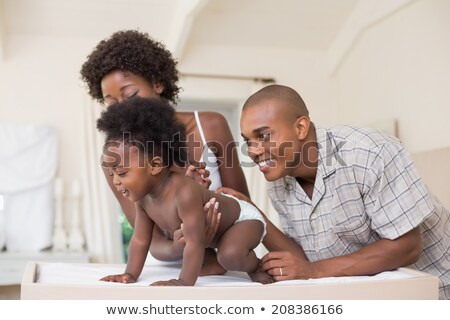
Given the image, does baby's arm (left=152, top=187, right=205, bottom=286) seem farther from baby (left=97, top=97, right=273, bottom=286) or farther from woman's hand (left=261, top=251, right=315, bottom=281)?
woman's hand (left=261, top=251, right=315, bottom=281)

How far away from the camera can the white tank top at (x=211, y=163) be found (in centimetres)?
178

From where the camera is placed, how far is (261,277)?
4.69ft

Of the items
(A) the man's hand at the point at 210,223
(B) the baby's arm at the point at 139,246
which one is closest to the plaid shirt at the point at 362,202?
(A) the man's hand at the point at 210,223

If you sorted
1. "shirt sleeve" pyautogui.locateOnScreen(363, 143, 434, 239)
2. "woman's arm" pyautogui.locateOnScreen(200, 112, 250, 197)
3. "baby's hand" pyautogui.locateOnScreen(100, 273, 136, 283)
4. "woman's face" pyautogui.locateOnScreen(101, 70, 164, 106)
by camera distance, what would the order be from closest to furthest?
"baby's hand" pyautogui.locateOnScreen(100, 273, 136, 283) < "shirt sleeve" pyautogui.locateOnScreen(363, 143, 434, 239) < "woman's face" pyautogui.locateOnScreen(101, 70, 164, 106) < "woman's arm" pyautogui.locateOnScreen(200, 112, 250, 197)

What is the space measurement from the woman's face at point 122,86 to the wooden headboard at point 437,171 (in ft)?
6.67

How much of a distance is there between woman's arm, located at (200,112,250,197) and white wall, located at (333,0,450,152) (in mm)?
2296

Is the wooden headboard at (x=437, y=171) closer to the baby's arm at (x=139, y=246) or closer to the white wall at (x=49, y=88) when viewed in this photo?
the baby's arm at (x=139, y=246)

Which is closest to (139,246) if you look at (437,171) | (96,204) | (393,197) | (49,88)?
(393,197)

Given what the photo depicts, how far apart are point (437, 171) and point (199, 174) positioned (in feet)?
7.04

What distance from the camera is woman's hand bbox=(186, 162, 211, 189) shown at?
5.23 feet

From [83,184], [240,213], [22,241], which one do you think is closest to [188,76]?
[83,184]

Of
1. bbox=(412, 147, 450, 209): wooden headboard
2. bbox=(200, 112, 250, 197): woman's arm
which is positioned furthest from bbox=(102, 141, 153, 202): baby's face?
bbox=(412, 147, 450, 209): wooden headboard
